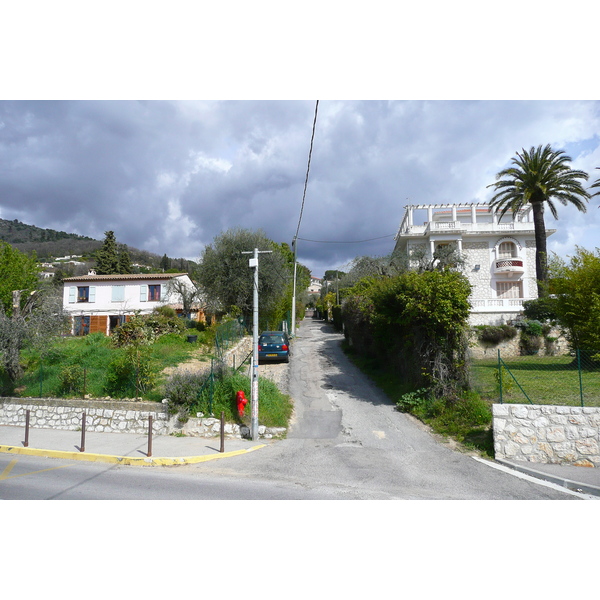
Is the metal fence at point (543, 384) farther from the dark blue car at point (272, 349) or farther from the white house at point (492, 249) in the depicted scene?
the white house at point (492, 249)

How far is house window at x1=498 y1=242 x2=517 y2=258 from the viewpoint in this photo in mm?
39812

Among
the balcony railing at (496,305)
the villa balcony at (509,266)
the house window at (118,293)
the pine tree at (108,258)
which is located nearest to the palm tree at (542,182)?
the balcony railing at (496,305)

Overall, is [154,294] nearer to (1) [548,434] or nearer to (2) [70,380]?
(2) [70,380]

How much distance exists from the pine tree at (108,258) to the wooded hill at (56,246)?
4152 cm

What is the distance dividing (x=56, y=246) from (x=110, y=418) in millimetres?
148945

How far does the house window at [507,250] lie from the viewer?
39.8 meters

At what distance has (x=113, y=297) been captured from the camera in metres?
33.9

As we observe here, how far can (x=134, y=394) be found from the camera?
42.6 ft

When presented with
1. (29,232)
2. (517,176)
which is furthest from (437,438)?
(29,232)

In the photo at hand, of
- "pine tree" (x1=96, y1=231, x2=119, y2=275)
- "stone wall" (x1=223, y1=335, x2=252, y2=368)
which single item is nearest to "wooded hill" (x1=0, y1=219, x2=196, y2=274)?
"pine tree" (x1=96, y1=231, x2=119, y2=275)

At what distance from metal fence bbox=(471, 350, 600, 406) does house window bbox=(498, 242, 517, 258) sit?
1047 inches

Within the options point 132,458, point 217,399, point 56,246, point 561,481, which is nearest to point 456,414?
point 561,481

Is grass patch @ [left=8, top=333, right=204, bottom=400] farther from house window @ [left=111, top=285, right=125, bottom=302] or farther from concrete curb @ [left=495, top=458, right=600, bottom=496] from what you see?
house window @ [left=111, top=285, right=125, bottom=302]

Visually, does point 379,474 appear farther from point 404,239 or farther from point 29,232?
point 29,232
